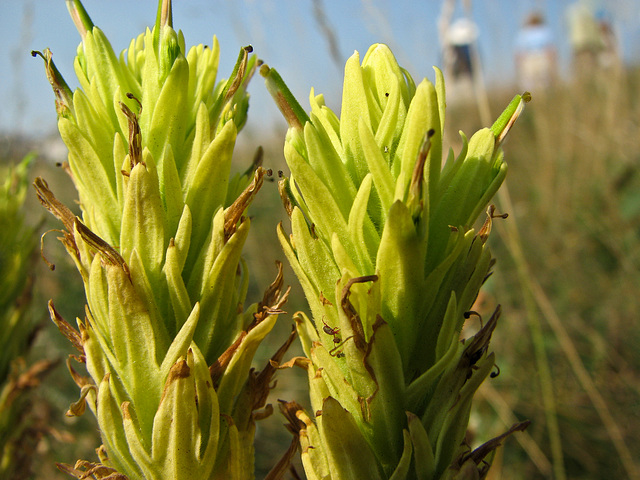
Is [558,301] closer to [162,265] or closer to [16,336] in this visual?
[16,336]

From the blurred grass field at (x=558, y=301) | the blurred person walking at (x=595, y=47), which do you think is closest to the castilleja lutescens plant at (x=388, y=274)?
the blurred grass field at (x=558, y=301)

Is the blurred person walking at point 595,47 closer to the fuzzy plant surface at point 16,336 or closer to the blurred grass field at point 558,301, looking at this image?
the blurred grass field at point 558,301

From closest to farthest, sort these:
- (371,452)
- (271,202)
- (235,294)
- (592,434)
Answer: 1. (371,452)
2. (235,294)
3. (592,434)
4. (271,202)

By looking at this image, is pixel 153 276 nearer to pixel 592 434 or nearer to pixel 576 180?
pixel 592 434

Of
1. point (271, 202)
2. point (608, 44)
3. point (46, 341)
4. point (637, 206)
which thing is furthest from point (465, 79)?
point (46, 341)

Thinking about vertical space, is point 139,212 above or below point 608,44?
below

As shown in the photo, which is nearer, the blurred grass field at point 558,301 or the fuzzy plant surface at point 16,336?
the fuzzy plant surface at point 16,336

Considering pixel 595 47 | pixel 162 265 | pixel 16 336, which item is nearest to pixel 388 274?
pixel 162 265

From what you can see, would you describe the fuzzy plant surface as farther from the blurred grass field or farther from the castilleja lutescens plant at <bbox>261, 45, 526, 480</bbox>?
the blurred grass field

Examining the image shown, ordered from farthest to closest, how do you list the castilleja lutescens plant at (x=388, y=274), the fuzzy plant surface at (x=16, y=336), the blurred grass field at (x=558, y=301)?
1. the blurred grass field at (x=558, y=301)
2. the fuzzy plant surface at (x=16, y=336)
3. the castilleja lutescens plant at (x=388, y=274)
